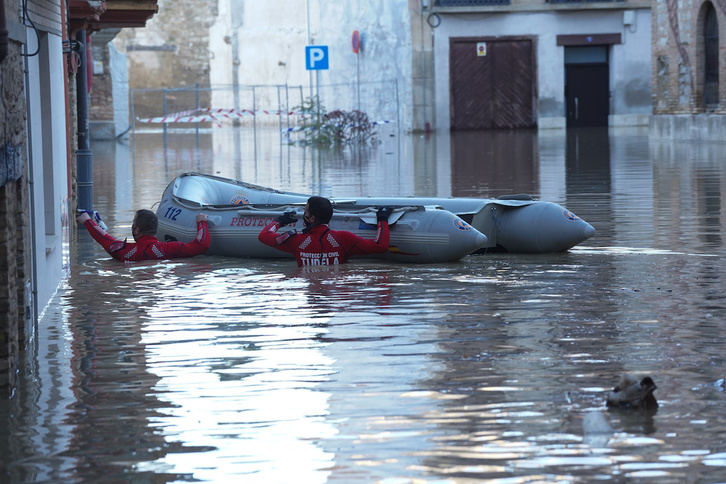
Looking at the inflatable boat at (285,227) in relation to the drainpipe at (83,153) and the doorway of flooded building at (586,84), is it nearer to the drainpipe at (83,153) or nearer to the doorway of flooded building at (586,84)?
the drainpipe at (83,153)

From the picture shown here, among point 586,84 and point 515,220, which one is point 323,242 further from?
point 586,84

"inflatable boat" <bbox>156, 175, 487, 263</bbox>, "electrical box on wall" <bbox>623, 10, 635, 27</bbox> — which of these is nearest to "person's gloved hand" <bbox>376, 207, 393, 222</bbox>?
"inflatable boat" <bbox>156, 175, 487, 263</bbox>

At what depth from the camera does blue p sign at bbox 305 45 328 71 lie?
32.9 m

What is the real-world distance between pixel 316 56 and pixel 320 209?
78.9 feet

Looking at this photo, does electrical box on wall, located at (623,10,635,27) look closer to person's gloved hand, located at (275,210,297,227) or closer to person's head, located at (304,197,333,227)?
person's gloved hand, located at (275,210,297,227)

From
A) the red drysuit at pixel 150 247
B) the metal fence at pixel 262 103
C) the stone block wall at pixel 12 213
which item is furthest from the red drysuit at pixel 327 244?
the metal fence at pixel 262 103

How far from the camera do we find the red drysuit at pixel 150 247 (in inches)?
405

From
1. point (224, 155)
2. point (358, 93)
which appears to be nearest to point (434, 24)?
point (358, 93)

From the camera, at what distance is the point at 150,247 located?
10297 mm

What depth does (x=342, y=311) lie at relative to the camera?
24.6ft

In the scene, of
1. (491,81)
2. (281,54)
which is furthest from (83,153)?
(281,54)

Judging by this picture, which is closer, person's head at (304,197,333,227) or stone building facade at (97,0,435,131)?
person's head at (304,197,333,227)

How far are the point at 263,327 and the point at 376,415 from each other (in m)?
2.14

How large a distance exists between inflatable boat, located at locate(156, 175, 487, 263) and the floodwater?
0.18 m
